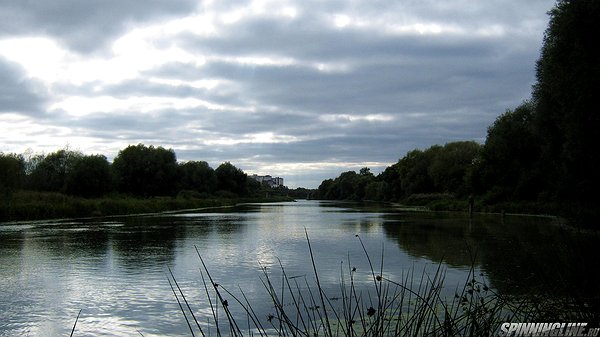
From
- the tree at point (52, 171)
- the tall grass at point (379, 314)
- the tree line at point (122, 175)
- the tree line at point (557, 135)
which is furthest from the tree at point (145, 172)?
the tall grass at point (379, 314)

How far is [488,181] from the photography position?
162ft

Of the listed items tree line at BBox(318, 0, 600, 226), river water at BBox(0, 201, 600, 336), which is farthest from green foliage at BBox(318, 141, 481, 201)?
river water at BBox(0, 201, 600, 336)

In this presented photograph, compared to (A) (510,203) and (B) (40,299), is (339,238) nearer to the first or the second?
(B) (40,299)

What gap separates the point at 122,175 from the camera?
70188 mm

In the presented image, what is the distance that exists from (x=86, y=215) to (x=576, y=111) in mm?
28028

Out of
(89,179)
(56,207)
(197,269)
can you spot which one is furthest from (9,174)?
(197,269)

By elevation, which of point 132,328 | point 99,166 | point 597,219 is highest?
point 99,166

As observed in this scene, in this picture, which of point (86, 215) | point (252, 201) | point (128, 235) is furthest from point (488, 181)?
point (252, 201)

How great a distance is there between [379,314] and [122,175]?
70278 millimetres

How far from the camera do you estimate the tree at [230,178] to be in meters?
103

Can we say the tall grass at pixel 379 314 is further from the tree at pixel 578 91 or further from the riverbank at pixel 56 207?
the riverbank at pixel 56 207

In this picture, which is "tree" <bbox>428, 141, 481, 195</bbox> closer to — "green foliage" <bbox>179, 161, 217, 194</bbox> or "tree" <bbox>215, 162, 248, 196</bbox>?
"green foliage" <bbox>179, 161, 217, 194</bbox>

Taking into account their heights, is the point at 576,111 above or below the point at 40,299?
above

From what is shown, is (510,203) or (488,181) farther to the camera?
(488,181)
